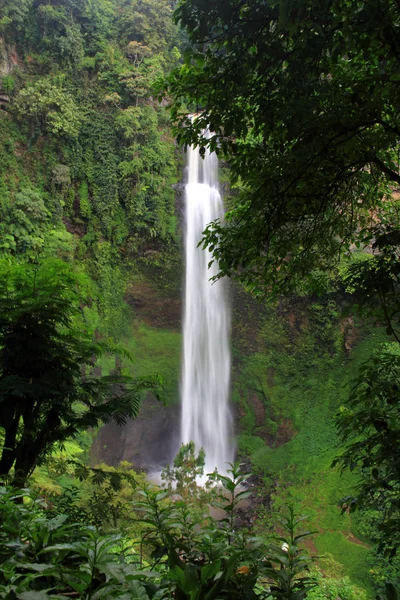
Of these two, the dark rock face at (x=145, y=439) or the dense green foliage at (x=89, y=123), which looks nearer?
the dense green foliage at (x=89, y=123)

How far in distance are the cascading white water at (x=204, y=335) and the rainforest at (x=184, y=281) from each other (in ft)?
0.24

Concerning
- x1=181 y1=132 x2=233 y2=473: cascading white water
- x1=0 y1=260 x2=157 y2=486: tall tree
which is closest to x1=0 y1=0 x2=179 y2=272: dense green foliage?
x1=181 y1=132 x2=233 y2=473: cascading white water

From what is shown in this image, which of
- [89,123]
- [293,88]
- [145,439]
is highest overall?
[89,123]

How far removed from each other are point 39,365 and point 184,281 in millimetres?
13857

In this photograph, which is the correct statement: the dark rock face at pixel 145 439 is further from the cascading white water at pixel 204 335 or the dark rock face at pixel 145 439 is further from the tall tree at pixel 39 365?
the tall tree at pixel 39 365

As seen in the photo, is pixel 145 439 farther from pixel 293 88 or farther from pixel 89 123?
pixel 293 88

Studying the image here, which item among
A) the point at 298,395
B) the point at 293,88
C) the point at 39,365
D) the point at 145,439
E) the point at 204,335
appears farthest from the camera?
the point at 204,335

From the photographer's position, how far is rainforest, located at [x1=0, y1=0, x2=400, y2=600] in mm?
2451

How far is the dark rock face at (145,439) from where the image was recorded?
45.4ft

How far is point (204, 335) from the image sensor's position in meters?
16.7

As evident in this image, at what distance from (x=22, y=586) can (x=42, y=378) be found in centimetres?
202

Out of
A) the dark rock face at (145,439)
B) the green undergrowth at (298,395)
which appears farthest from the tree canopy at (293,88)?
the dark rock face at (145,439)

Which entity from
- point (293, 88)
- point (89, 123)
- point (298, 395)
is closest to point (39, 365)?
point (293, 88)

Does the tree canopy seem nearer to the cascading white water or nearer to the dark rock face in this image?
the dark rock face
